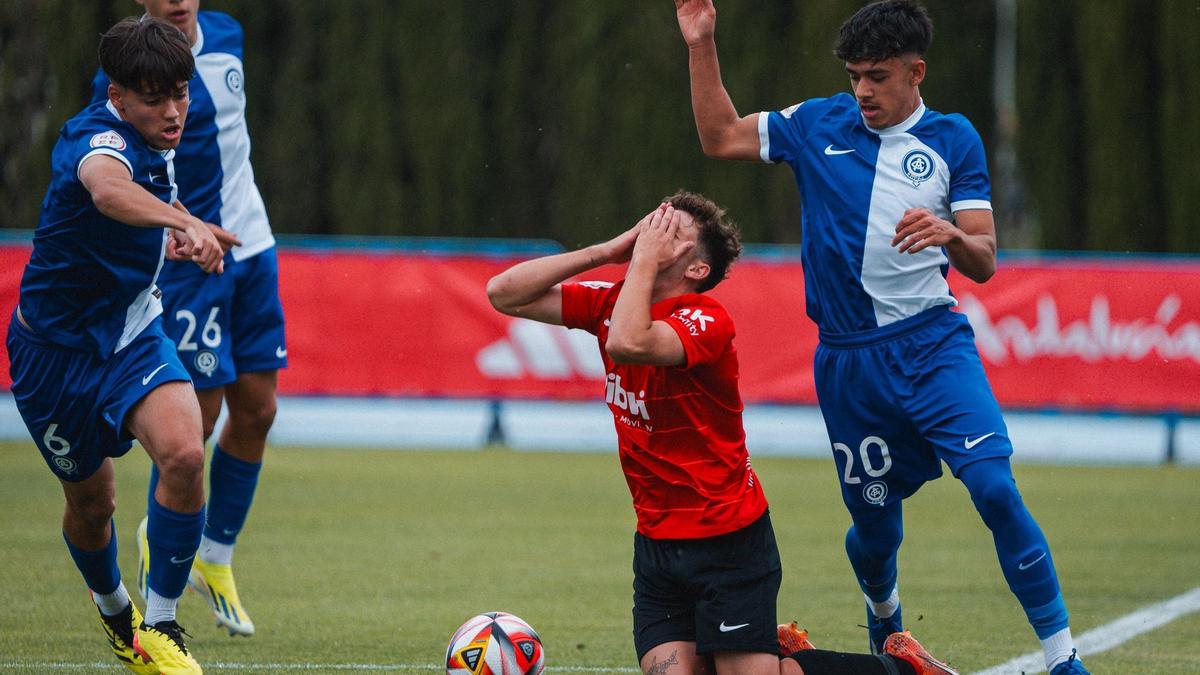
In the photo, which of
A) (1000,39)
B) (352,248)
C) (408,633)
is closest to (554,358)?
(352,248)

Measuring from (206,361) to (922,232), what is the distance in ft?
10.5

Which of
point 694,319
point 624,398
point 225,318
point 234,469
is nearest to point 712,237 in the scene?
point 694,319

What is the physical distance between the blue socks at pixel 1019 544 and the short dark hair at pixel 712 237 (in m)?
1.06

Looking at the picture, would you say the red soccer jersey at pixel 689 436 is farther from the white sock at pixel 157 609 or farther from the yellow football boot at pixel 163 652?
the white sock at pixel 157 609

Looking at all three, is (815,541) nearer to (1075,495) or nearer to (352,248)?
(1075,495)

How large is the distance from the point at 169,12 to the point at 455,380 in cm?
834

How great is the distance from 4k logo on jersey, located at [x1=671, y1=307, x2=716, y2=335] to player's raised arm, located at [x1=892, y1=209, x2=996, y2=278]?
72 centimetres

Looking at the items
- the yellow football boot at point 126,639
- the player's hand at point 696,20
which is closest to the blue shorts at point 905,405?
the player's hand at point 696,20

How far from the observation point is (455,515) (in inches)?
430

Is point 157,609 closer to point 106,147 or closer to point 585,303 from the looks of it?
point 106,147

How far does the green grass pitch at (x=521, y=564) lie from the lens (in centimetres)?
646

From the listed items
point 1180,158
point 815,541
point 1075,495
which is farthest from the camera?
point 1180,158

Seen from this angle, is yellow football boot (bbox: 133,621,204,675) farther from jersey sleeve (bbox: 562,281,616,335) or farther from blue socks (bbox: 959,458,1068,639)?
blue socks (bbox: 959,458,1068,639)

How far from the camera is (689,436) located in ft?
16.3
